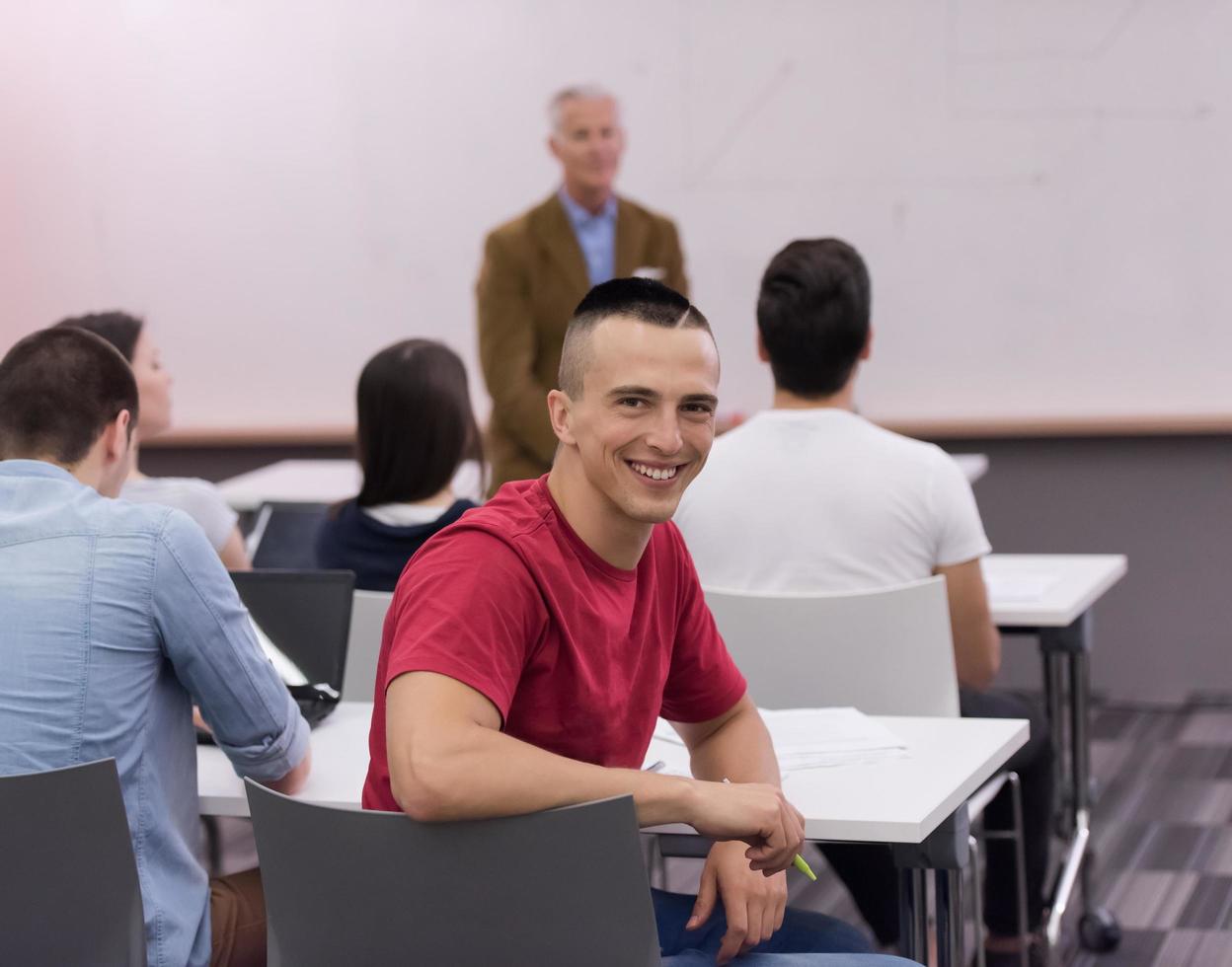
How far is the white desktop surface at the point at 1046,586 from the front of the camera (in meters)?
3.08

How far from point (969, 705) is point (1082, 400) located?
2.14m

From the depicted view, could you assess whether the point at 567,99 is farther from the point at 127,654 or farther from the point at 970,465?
the point at 127,654

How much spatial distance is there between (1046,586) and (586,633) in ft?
5.67

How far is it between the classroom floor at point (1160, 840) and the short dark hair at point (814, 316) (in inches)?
50.9

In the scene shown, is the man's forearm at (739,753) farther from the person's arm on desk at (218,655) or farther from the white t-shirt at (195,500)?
the white t-shirt at (195,500)

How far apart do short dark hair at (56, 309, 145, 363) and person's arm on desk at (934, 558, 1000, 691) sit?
1.64 metres

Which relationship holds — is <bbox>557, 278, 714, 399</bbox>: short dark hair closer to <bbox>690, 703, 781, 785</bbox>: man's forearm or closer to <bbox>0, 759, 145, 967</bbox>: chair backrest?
<bbox>690, 703, 781, 785</bbox>: man's forearm

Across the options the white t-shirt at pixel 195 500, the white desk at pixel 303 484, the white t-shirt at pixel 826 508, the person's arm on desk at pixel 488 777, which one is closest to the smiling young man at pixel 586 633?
the person's arm on desk at pixel 488 777

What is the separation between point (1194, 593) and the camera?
196 inches

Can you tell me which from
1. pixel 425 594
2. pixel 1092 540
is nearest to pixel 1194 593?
pixel 1092 540

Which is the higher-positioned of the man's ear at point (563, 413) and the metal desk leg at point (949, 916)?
the man's ear at point (563, 413)

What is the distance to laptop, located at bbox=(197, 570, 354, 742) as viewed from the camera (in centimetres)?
247

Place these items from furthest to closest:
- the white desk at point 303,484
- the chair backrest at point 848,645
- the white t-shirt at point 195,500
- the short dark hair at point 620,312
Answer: the white desk at point 303,484, the white t-shirt at point 195,500, the chair backrest at point 848,645, the short dark hair at point 620,312

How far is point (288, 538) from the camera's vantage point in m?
3.57
